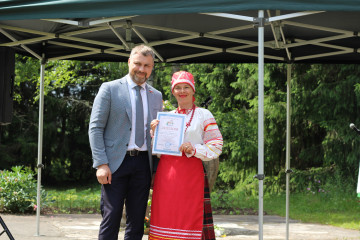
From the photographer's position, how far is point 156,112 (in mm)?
3648

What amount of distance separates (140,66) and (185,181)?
79 centimetres

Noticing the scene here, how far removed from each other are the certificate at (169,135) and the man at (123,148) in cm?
13

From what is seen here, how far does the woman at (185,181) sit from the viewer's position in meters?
3.48

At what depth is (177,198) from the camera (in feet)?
11.4

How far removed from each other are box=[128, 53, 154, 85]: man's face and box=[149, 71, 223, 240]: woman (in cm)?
19

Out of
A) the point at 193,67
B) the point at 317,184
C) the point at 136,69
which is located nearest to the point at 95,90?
the point at 193,67

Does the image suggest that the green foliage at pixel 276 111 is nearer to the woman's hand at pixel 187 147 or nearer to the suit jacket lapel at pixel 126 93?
the suit jacket lapel at pixel 126 93

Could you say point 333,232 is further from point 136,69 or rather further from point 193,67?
point 193,67

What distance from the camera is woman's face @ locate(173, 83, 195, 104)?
11.5 ft

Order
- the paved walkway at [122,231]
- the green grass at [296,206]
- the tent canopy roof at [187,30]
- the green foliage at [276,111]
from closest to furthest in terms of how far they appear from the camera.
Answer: the tent canopy roof at [187,30]
the paved walkway at [122,231]
the green grass at [296,206]
the green foliage at [276,111]

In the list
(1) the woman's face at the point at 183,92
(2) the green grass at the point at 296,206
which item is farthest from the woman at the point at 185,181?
(2) the green grass at the point at 296,206

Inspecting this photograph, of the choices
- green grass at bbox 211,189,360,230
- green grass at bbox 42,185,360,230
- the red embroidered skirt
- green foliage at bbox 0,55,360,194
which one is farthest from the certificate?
green foliage at bbox 0,55,360,194

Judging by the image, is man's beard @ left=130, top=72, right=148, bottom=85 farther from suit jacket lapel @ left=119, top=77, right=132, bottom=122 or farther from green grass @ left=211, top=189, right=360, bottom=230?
green grass @ left=211, top=189, right=360, bottom=230

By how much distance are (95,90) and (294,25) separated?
49.3 ft
